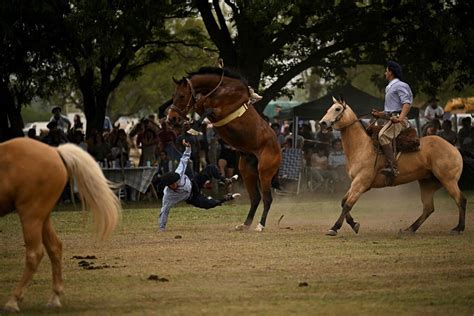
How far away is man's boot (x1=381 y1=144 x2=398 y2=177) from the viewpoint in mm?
18125

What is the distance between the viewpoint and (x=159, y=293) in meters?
11.7

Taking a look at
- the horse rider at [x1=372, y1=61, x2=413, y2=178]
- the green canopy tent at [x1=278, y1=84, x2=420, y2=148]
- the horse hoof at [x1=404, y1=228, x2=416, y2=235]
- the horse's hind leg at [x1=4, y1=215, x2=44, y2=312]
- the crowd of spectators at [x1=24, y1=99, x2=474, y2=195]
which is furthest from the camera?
the green canopy tent at [x1=278, y1=84, x2=420, y2=148]

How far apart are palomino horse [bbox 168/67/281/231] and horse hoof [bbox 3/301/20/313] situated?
8.56 metres

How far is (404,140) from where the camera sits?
18328mm

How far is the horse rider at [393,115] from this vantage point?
59.5 feet

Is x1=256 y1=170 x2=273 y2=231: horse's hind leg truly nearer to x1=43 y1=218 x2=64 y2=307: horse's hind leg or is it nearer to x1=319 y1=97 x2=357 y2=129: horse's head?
x1=319 y1=97 x2=357 y2=129: horse's head

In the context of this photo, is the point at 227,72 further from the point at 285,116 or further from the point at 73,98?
the point at 73,98

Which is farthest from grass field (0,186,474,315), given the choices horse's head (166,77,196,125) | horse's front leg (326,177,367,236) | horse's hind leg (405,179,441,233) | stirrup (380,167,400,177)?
horse's head (166,77,196,125)

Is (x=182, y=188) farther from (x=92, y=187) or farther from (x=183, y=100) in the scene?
(x=92, y=187)

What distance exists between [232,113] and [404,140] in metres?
2.94

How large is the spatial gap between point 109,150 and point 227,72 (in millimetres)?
11437

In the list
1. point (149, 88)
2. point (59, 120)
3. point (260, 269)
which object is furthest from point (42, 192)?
point (149, 88)

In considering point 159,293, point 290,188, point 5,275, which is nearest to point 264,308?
point 159,293

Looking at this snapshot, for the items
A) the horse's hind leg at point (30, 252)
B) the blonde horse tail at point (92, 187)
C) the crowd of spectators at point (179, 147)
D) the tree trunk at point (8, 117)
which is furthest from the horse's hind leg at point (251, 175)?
the tree trunk at point (8, 117)
